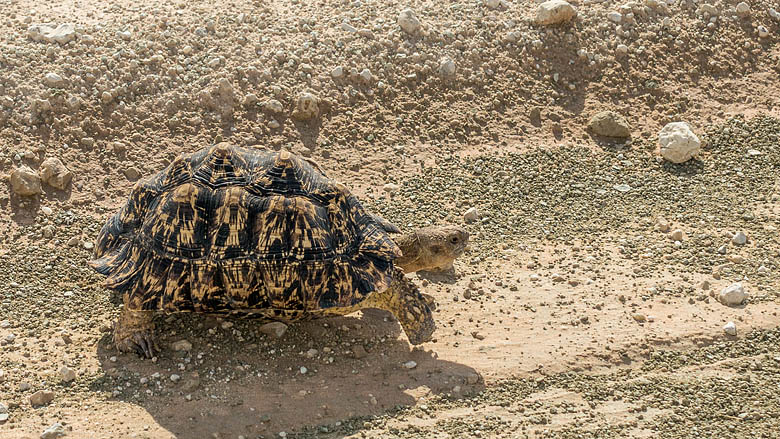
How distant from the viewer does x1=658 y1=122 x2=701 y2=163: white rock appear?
9.34 metres

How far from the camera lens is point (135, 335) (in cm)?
637

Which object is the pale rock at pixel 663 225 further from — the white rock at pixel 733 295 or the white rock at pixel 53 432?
the white rock at pixel 53 432

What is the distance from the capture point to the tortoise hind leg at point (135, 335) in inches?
250

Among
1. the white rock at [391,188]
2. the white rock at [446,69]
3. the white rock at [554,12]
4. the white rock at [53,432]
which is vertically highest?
the white rock at [554,12]

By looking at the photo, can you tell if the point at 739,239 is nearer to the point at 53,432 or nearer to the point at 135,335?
the point at 135,335

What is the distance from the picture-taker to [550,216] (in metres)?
8.49

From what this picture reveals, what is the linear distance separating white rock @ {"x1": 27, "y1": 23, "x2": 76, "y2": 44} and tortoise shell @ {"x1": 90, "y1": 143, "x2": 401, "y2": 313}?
13.2 ft

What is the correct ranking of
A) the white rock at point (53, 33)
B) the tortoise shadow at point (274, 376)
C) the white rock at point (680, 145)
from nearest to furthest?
1. the tortoise shadow at point (274, 376)
2. the white rock at point (680, 145)
3. the white rock at point (53, 33)

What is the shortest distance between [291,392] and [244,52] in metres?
4.90

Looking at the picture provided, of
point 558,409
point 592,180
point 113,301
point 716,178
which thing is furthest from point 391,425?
point 716,178

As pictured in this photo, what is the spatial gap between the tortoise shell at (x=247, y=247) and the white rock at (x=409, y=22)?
14.3 ft

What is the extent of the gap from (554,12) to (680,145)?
2.43 metres

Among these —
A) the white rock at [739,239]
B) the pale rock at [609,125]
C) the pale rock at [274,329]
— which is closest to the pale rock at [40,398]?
the pale rock at [274,329]

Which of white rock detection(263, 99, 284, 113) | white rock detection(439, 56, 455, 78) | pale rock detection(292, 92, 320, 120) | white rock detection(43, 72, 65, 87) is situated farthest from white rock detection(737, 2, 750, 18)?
white rock detection(43, 72, 65, 87)
